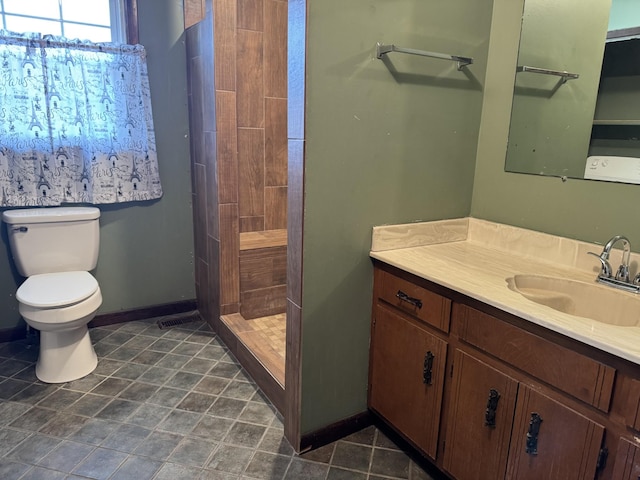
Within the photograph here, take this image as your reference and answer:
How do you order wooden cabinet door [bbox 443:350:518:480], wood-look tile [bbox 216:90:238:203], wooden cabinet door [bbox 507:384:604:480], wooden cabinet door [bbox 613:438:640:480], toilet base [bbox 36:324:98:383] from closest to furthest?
wooden cabinet door [bbox 613:438:640:480], wooden cabinet door [bbox 507:384:604:480], wooden cabinet door [bbox 443:350:518:480], toilet base [bbox 36:324:98:383], wood-look tile [bbox 216:90:238:203]

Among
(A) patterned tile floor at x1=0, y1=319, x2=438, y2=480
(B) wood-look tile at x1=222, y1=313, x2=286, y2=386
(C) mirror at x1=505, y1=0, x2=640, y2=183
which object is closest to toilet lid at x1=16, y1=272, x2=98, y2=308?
(A) patterned tile floor at x1=0, y1=319, x2=438, y2=480

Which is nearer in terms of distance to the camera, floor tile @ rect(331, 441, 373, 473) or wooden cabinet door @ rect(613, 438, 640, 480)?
wooden cabinet door @ rect(613, 438, 640, 480)

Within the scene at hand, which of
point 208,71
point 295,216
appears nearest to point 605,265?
point 295,216

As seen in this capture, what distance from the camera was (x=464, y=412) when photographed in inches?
60.2

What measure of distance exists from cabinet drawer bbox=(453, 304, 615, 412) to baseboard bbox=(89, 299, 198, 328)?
2.17m

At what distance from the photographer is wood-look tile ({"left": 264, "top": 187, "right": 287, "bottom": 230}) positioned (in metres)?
2.91

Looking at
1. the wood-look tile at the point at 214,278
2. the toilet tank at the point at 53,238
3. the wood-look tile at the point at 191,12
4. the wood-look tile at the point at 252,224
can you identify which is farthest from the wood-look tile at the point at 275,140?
the toilet tank at the point at 53,238

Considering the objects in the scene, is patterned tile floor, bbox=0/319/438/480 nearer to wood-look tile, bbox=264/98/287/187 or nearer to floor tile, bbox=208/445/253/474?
floor tile, bbox=208/445/253/474

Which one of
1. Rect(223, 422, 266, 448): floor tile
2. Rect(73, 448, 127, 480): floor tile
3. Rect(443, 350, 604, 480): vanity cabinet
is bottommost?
Rect(73, 448, 127, 480): floor tile

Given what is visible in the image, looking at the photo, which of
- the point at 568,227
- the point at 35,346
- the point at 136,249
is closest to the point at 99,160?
the point at 136,249

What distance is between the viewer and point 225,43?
2482 mm

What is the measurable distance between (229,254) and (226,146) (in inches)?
25.2

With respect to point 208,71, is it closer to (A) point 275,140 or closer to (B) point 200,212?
(A) point 275,140

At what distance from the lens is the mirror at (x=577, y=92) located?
60.9 inches
